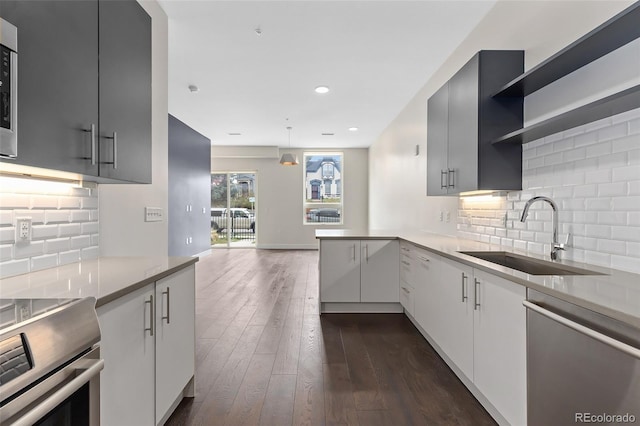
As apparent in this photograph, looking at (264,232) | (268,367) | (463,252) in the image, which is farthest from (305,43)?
(264,232)

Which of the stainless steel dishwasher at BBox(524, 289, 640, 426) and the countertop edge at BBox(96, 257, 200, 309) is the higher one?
the countertop edge at BBox(96, 257, 200, 309)

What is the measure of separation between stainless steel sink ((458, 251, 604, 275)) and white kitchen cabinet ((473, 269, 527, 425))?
40 cm

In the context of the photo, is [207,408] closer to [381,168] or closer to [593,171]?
[593,171]

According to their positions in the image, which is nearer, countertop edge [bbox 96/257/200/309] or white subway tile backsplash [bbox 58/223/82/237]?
countertop edge [bbox 96/257/200/309]

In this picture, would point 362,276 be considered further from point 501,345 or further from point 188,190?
point 188,190

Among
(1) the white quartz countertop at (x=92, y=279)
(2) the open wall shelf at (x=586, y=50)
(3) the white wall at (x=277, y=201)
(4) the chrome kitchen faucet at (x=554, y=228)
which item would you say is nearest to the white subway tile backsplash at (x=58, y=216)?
(1) the white quartz countertop at (x=92, y=279)

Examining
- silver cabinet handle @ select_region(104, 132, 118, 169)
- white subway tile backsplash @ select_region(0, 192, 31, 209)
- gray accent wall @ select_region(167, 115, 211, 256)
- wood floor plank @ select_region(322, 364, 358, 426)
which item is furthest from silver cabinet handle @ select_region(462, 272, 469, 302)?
gray accent wall @ select_region(167, 115, 211, 256)

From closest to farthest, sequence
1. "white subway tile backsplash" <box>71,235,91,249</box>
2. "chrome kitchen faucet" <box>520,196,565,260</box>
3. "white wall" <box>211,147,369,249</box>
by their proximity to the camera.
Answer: "white subway tile backsplash" <box>71,235,91,249</box> < "chrome kitchen faucet" <box>520,196,565,260</box> < "white wall" <box>211,147,369,249</box>

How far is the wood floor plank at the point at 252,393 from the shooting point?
6.36ft

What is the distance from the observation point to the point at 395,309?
3.91 meters

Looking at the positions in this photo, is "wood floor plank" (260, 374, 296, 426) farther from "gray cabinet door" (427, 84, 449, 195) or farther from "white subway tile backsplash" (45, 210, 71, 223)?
"gray cabinet door" (427, 84, 449, 195)

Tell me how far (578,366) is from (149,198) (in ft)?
8.89

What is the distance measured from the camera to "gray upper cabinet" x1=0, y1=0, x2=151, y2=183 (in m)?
1.18

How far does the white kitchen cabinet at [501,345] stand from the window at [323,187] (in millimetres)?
8046
